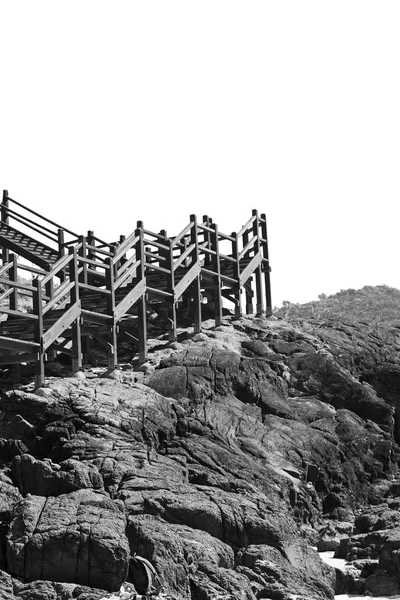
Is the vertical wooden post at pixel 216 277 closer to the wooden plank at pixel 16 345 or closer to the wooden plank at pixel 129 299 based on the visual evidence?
the wooden plank at pixel 129 299

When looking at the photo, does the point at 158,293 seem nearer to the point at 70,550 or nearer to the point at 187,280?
the point at 187,280

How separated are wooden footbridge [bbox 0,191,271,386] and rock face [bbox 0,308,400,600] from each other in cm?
127

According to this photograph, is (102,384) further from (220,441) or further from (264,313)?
(264,313)

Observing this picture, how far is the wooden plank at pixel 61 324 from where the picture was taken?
3089 centimetres

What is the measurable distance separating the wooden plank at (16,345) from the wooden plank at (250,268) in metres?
12.1

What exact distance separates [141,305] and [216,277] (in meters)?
4.86

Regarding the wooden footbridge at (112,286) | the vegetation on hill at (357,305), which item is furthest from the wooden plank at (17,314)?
the vegetation on hill at (357,305)

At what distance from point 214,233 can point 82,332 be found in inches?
292

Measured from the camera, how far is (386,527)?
2680 cm

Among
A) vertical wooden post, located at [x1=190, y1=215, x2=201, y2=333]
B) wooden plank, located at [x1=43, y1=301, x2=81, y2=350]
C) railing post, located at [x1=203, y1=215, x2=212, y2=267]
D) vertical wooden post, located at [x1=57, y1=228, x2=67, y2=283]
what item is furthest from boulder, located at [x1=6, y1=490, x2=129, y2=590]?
railing post, located at [x1=203, y1=215, x2=212, y2=267]

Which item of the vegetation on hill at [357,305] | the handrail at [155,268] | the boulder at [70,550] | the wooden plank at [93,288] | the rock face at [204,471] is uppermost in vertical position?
the vegetation on hill at [357,305]

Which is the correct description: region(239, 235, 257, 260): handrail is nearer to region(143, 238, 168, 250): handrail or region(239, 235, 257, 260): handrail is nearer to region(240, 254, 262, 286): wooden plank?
region(240, 254, 262, 286): wooden plank

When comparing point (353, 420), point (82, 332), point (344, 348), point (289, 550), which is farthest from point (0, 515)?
point (344, 348)

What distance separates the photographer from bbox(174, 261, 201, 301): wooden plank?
37.4m
